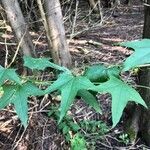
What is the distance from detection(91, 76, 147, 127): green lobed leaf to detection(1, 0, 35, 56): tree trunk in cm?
275

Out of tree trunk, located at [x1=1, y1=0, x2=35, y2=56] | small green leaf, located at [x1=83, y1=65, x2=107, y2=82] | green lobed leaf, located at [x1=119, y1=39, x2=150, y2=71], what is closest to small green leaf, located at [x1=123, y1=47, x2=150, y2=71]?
green lobed leaf, located at [x1=119, y1=39, x2=150, y2=71]

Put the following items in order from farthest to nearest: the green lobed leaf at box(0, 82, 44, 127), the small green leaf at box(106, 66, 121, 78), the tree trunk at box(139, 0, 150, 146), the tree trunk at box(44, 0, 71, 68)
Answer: the tree trunk at box(44, 0, 71, 68), the tree trunk at box(139, 0, 150, 146), the small green leaf at box(106, 66, 121, 78), the green lobed leaf at box(0, 82, 44, 127)

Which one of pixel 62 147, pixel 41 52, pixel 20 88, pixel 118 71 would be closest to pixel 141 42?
pixel 118 71

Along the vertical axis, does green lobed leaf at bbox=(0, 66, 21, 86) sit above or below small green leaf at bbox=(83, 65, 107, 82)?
above

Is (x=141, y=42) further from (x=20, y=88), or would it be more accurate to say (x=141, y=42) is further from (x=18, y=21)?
(x=18, y=21)

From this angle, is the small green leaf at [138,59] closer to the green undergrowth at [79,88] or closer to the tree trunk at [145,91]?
A: the green undergrowth at [79,88]

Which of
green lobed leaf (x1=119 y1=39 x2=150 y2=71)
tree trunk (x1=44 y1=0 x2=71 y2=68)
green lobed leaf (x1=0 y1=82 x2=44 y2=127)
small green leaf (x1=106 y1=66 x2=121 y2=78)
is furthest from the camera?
tree trunk (x1=44 y1=0 x2=71 y2=68)

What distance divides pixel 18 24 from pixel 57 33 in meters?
0.47

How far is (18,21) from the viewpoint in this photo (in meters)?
3.73

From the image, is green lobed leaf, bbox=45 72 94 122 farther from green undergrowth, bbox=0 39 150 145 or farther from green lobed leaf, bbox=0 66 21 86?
green lobed leaf, bbox=0 66 21 86

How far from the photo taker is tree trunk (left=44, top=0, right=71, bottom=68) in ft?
12.4

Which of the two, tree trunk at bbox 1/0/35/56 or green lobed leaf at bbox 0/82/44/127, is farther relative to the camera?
tree trunk at bbox 1/0/35/56

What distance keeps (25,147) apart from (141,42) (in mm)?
2493

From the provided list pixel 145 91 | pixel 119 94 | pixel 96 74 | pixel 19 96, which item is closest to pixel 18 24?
pixel 145 91
